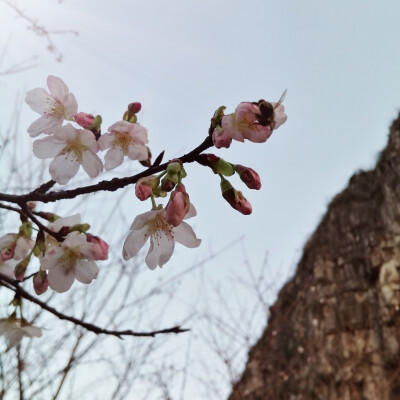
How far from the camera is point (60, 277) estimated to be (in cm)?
106

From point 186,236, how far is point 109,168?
0.79 ft

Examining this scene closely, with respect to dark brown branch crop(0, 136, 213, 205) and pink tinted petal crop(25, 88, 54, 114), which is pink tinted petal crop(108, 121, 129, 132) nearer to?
dark brown branch crop(0, 136, 213, 205)

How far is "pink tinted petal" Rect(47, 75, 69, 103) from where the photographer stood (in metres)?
1.04

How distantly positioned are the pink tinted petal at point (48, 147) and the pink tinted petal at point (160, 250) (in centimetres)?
31

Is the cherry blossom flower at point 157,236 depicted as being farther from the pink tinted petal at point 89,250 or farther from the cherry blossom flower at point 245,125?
the cherry blossom flower at point 245,125

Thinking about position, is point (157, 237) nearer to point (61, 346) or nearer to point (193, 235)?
point (193, 235)

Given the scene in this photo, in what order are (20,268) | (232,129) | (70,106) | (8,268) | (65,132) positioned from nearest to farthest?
(232,129), (65,132), (70,106), (20,268), (8,268)

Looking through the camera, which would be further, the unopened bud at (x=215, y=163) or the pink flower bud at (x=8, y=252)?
the pink flower bud at (x=8, y=252)

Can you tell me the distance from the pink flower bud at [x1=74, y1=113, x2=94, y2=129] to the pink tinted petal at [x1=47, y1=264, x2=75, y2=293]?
36cm

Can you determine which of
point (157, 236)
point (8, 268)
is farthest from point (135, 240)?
point (8, 268)

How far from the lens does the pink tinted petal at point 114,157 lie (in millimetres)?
941

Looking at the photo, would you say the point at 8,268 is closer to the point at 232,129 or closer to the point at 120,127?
the point at 120,127

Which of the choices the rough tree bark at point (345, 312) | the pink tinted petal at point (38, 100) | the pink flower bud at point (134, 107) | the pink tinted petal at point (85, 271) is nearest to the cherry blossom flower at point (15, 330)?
the pink tinted petal at point (85, 271)

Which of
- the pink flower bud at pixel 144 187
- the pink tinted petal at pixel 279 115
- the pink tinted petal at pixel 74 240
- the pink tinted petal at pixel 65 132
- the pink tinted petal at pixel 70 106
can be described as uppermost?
the pink tinted petal at pixel 70 106
